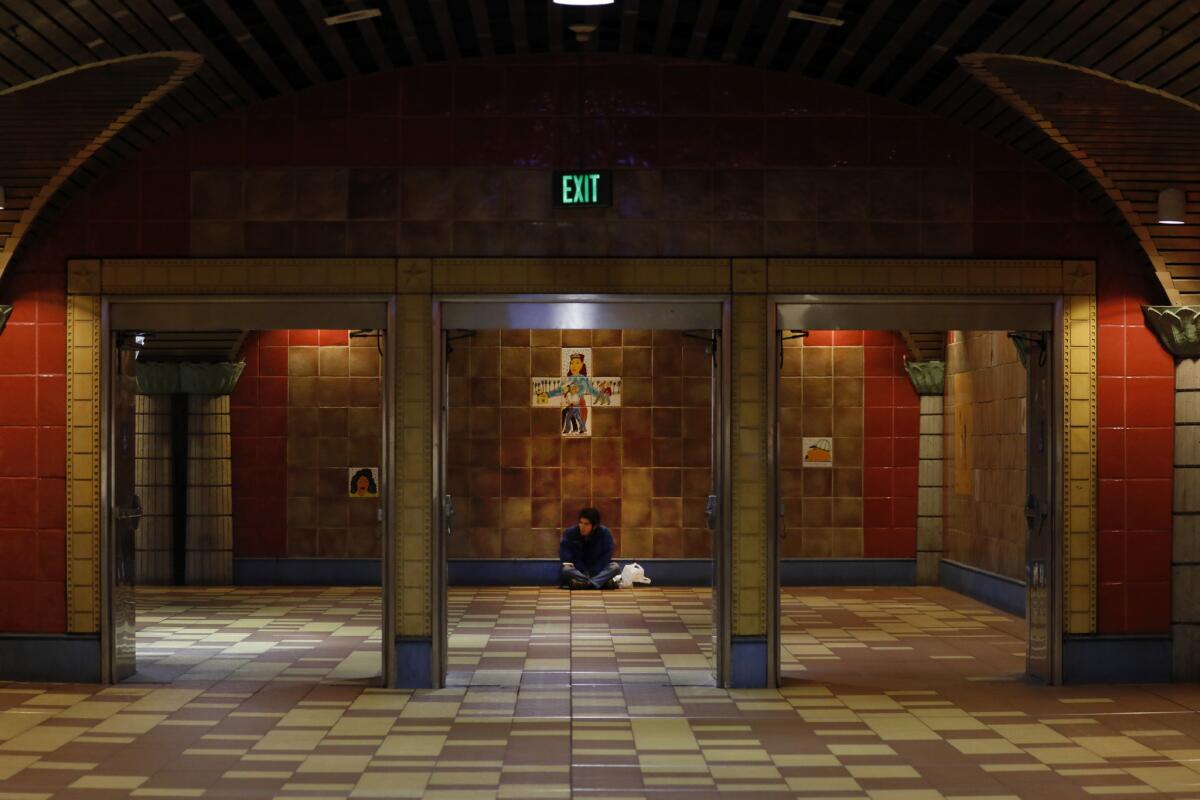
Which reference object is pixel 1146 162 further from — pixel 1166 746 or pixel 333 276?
pixel 333 276

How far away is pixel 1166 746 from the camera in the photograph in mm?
7746

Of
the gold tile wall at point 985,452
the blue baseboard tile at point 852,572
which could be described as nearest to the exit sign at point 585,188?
the gold tile wall at point 985,452

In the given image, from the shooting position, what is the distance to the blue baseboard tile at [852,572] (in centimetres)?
1628

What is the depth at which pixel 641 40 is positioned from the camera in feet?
31.0

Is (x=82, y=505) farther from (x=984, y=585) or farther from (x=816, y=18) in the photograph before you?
(x=984, y=585)

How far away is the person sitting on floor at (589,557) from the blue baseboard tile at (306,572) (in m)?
2.07

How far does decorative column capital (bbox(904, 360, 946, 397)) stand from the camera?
16.1m

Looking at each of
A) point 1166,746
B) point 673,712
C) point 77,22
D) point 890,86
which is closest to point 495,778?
point 673,712

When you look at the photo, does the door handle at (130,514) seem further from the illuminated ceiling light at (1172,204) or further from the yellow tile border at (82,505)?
the illuminated ceiling light at (1172,204)

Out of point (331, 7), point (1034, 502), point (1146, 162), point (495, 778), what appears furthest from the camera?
point (1034, 502)

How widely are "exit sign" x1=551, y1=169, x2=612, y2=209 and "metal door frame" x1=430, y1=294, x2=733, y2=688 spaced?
22.6 inches

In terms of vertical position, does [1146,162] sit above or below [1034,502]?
above

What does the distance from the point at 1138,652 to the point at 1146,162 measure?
3.02 meters

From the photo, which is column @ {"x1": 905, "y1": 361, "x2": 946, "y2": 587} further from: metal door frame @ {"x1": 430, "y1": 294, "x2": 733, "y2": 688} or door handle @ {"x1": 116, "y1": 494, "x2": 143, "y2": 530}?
door handle @ {"x1": 116, "y1": 494, "x2": 143, "y2": 530}
